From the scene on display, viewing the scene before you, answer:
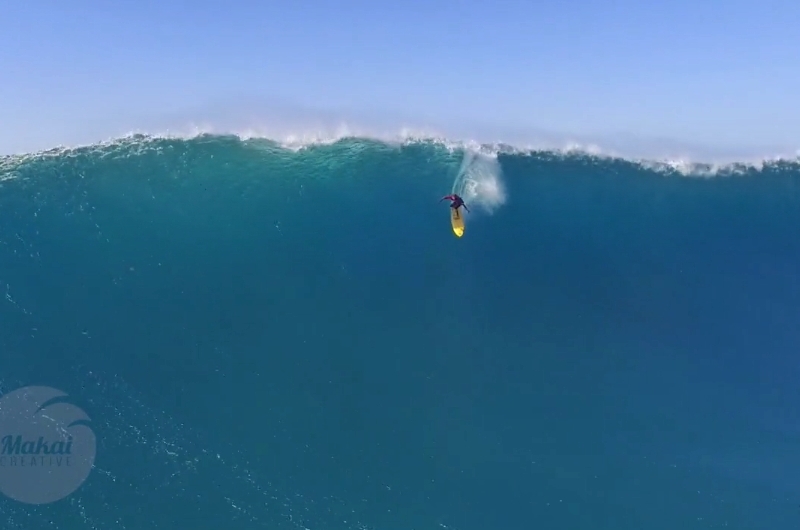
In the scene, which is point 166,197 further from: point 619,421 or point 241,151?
point 619,421

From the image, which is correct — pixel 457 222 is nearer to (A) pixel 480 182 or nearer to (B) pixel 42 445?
(A) pixel 480 182

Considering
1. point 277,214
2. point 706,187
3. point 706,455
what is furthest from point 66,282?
point 706,187

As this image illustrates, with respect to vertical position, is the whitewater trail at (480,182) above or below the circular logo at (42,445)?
above

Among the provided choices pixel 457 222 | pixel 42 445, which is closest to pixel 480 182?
pixel 457 222

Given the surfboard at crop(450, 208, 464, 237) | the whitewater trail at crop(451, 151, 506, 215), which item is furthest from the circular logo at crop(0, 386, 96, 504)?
the whitewater trail at crop(451, 151, 506, 215)

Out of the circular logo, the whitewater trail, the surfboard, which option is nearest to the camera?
the circular logo

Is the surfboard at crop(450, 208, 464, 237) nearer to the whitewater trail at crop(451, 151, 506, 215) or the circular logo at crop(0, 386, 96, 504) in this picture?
the whitewater trail at crop(451, 151, 506, 215)

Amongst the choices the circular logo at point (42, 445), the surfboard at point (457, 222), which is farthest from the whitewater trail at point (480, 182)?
the circular logo at point (42, 445)

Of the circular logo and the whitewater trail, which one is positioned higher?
the whitewater trail

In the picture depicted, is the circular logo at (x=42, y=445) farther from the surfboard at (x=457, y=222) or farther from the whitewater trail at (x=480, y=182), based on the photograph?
the whitewater trail at (x=480, y=182)
